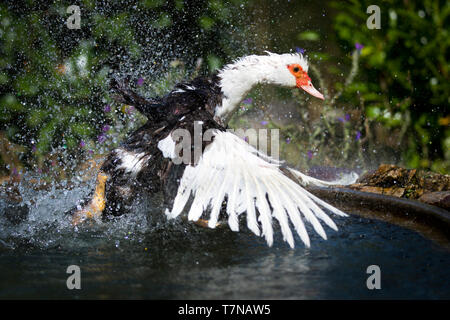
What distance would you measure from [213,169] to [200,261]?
1.58 feet

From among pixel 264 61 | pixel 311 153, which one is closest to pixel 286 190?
pixel 264 61

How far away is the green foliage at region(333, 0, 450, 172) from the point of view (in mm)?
4488

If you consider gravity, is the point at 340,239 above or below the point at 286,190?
below

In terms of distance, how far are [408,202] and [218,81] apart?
1338 mm

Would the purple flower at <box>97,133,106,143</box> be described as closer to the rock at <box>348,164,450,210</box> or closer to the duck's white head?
the duck's white head

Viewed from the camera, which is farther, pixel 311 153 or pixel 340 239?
pixel 311 153

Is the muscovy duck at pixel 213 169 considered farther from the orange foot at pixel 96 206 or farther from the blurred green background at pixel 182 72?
the blurred green background at pixel 182 72

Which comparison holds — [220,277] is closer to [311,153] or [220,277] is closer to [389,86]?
[311,153]

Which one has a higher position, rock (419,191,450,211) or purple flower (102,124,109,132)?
purple flower (102,124,109,132)

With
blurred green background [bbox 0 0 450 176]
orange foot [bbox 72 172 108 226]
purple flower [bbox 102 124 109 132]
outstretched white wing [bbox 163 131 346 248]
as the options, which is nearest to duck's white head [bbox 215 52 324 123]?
outstretched white wing [bbox 163 131 346 248]

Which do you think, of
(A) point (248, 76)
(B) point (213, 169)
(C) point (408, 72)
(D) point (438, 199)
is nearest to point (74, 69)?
(A) point (248, 76)

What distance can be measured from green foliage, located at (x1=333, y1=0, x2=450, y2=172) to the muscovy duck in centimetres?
139

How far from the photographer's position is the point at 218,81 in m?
3.34
